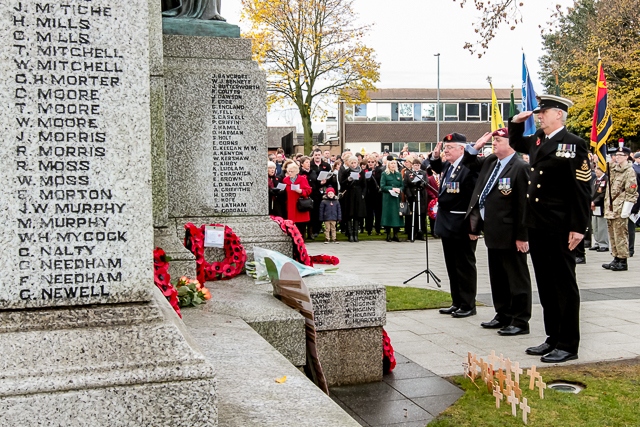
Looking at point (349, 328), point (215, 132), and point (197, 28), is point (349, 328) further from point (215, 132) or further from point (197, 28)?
point (197, 28)

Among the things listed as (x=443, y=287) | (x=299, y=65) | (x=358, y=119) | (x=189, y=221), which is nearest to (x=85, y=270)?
(x=189, y=221)

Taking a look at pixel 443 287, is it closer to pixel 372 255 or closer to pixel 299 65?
pixel 372 255

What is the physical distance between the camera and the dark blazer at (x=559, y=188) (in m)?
6.12

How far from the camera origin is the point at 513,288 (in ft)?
24.3

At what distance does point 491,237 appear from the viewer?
7.56 m

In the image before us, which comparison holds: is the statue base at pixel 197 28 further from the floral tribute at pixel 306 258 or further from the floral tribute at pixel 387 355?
the floral tribute at pixel 387 355

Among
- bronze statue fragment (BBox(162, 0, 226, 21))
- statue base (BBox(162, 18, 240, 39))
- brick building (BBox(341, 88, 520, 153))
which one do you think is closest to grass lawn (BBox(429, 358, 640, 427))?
statue base (BBox(162, 18, 240, 39))

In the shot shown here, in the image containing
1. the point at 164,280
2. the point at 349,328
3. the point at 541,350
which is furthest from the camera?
the point at 541,350

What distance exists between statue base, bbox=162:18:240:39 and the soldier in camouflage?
857 cm

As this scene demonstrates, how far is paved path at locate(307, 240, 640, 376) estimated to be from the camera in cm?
648

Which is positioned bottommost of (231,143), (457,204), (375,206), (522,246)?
(375,206)

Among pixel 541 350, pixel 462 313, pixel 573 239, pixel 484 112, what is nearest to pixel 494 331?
pixel 462 313

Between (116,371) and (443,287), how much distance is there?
328 inches

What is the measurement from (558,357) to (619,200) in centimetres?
791
